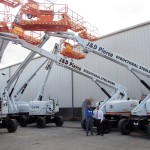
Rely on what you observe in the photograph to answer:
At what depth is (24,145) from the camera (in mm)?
12453

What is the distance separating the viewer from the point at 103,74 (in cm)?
2352

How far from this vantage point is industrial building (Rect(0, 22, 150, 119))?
20531mm

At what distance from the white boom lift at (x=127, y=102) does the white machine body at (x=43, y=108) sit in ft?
18.1

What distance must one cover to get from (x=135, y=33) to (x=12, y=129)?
1176 centimetres

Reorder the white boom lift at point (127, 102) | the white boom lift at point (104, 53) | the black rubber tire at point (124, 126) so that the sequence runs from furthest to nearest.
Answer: the white boom lift at point (104, 53) < the black rubber tire at point (124, 126) < the white boom lift at point (127, 102)

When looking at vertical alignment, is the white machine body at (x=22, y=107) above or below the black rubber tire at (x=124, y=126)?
above

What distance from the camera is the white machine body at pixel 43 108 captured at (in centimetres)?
2089

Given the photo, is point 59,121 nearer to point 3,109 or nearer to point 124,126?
point 3,109

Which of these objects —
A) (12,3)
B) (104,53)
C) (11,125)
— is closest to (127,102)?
(104,53)

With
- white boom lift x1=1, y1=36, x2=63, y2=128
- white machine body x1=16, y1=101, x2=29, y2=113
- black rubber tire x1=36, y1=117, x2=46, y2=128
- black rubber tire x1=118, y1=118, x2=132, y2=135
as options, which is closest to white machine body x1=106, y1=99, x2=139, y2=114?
black rubber tire x1=118, y1=118, x2=132, y2=135

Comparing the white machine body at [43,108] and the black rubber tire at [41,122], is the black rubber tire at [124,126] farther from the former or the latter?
the white machine body at [43,108]

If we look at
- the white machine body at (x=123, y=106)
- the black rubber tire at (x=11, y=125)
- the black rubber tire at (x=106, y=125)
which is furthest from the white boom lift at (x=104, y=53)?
the black rubber tire at (x=11, y=125)

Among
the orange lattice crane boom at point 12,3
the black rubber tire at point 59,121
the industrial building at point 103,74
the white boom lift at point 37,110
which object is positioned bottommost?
the black rubber tire at point 59,121

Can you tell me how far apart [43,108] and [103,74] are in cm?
622
